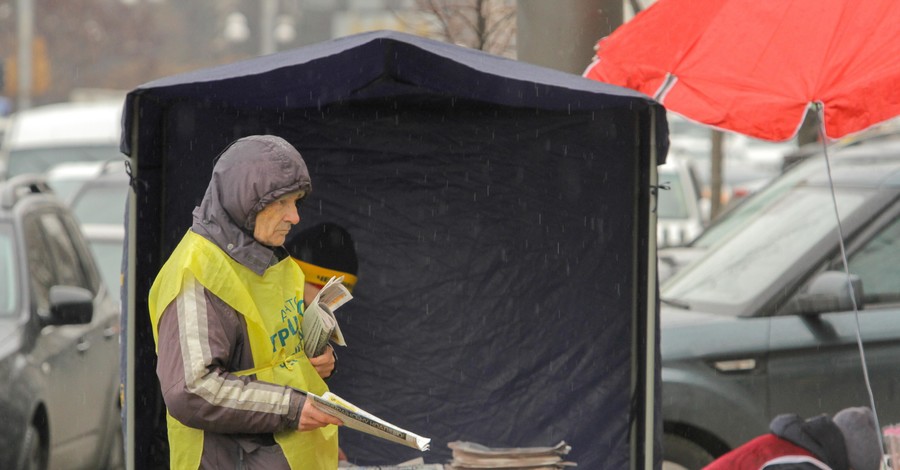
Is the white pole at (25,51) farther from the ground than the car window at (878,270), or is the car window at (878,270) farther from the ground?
the white pole at (25,51)

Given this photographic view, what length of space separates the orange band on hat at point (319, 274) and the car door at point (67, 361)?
8.16 ft

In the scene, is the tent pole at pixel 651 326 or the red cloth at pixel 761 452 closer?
the red cloth at pixel 761 452

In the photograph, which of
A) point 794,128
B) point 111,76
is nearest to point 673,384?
point 794,128

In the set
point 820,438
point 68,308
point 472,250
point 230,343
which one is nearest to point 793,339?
point 472,250

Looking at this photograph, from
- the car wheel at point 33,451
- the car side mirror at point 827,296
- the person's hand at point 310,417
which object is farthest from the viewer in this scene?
the car wheel at point 33,451

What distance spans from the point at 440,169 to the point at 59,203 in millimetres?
3724

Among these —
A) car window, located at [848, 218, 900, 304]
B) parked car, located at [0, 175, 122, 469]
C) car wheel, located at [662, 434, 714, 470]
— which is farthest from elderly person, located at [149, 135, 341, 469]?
car window, located at [848, 218, 900, 304]

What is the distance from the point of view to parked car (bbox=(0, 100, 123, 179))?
16594mm

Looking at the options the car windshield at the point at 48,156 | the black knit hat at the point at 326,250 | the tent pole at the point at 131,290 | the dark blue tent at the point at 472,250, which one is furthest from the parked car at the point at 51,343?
the car windshield at the point at 48,156

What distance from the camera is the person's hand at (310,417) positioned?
393 centimetres

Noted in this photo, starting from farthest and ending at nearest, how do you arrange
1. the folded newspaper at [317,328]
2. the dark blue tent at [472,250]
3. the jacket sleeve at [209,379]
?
1. the dark blue tent at [472,250]
2. the folded newspaper at [317,328]
3. the jacket sleeve at [209,379]

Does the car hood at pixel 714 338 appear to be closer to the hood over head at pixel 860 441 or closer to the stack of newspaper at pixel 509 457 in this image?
the stack of newspaper at pixel 509 457

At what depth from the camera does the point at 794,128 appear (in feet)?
17.1

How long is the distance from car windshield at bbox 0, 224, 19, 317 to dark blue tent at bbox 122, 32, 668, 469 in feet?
6.67
